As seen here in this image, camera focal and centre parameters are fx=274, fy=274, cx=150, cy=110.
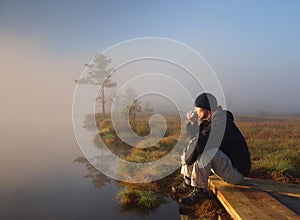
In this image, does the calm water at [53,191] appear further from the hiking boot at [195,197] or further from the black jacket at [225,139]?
the black jacket at [225,139]

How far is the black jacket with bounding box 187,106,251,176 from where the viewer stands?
14.1ft

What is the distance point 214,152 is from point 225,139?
288 mm

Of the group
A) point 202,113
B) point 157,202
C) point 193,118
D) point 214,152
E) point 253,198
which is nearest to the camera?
point 253,198

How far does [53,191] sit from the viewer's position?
5.95 m

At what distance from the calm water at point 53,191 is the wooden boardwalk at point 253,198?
955 millimetres

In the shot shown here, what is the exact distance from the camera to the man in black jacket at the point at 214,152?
4.33m

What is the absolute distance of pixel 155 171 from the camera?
6613 millimetres

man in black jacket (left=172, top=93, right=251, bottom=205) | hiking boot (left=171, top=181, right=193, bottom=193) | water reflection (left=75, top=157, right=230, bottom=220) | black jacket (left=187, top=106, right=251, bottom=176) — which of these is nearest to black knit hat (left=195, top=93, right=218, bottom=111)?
man in black jacket (left=172, top=93, right=251, bottom=205)

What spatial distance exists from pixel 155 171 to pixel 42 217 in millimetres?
2769

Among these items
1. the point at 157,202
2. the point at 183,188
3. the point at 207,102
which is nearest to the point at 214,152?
the point at 207,102

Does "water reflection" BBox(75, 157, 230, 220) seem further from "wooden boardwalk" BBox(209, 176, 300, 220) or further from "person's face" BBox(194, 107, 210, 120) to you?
"person's face" BBox(194, 107, 210, 120)

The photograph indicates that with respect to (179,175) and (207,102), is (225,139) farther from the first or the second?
(179,175)

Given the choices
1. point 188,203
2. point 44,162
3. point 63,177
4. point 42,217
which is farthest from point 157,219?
point 44,162

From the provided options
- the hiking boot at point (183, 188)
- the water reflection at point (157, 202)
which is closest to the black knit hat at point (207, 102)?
the hiking boot at point (183, 188)
